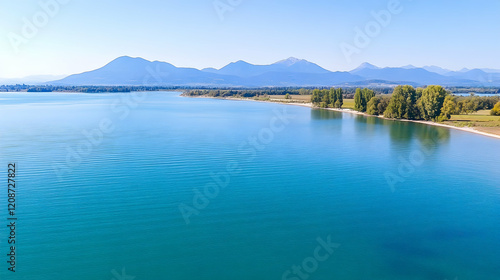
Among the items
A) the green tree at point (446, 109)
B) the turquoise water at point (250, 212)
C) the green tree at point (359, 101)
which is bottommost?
the turquoise water at point (250, 212)

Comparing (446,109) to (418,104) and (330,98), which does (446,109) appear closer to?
(418,104)

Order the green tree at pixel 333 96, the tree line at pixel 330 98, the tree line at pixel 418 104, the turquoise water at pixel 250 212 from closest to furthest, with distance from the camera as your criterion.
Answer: the turquoise water at pixel 250 212
the tree line at pixel 418 104
the tree line at pixel 330 98
the green tree at pixel 333 96

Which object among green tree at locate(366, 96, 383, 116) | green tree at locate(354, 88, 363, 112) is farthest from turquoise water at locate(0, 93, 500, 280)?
green tree at locate(354, 88, 363, 112)

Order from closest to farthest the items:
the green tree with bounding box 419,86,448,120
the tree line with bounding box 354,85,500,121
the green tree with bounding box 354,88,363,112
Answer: the green tree with bounding box 419,86,448,120
the tree line with bounding box 354,85,500,121
the green tree with bounding box 354,88,363,112

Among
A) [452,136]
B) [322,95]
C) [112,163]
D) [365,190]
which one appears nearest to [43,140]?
[112,163]

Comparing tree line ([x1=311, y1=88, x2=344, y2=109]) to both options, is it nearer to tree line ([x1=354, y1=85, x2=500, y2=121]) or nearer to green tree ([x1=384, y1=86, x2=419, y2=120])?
tree line ([x1=354, y1=85, x2=500, y2=121])

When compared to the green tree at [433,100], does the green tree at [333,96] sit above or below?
above

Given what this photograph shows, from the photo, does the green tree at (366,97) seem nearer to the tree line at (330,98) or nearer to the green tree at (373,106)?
the green tree at (373,106)

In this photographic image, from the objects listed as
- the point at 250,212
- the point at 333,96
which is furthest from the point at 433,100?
the point at 250,212

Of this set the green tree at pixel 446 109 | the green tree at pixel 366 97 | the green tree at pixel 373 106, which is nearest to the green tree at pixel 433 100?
the green tree at pixel 446 109
